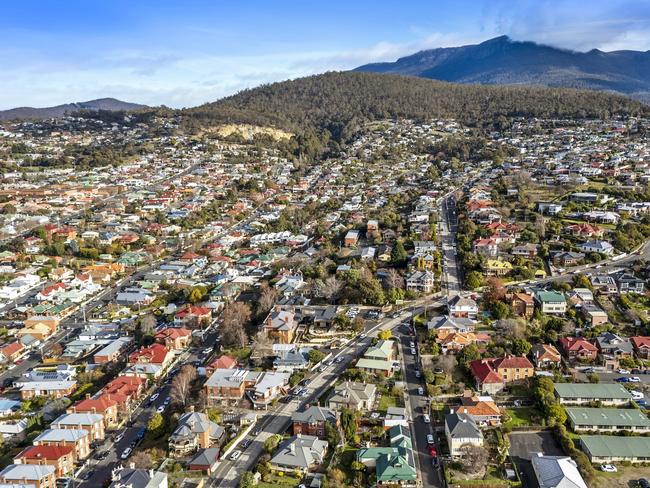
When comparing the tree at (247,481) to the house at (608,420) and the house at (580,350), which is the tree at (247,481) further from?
the house at (580,350)

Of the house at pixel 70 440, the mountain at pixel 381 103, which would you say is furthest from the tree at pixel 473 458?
the mountain at pixel 381 103

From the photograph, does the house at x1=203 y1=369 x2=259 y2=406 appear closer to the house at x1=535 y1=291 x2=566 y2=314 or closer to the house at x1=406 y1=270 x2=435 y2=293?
the house at x1=406 y1=270 x2=435 y2=293

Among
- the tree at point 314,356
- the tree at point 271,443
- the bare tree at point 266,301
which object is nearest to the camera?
the tree at point 271,443

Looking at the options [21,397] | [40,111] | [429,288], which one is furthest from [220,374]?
[40,111]

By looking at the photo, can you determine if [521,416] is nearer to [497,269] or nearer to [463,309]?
[463,309]

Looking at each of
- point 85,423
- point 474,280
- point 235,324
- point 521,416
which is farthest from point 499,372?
point 85,423

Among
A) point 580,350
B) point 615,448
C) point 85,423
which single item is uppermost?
point 85,423
